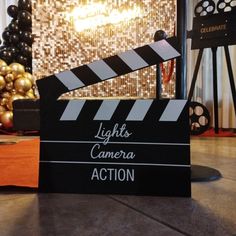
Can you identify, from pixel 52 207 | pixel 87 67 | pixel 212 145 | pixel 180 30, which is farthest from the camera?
pixel 212 145

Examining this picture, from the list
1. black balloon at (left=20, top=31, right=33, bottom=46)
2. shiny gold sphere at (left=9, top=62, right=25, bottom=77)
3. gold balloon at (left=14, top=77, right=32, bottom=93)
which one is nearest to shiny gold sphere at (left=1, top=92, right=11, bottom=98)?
gold balloon at (left=14, top=77, right=32, bottom=93)

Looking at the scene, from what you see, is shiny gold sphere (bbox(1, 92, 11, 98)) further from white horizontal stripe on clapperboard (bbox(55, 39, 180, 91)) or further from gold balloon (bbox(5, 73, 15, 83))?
white horizontal stripe on clapperboard (bbox(55, 39, 180, 91))

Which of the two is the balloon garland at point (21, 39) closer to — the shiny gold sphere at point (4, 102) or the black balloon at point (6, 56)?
the black balloon at point (6, 56)

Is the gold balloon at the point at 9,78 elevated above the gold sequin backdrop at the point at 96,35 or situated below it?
below

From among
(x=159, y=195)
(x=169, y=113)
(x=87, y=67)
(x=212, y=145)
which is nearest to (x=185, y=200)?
(x=159, y=195)

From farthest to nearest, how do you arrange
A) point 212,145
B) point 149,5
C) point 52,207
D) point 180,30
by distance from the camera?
point 149,5, point 212,145, point 180,30, point 52,207

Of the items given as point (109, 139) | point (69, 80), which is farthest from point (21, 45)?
point (109, 139)

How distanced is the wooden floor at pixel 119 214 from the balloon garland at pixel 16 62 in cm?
285

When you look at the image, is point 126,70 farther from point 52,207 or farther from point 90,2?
point 90,2

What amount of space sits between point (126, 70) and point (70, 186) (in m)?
0.44

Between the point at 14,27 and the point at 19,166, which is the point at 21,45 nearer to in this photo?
the point at 14,27

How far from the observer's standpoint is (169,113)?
3.61 ft

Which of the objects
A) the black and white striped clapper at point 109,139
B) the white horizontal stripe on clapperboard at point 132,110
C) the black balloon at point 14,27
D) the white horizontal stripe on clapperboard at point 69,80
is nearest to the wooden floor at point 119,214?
the black and white striped clapper at point 109,139

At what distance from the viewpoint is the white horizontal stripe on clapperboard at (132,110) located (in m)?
1.10
